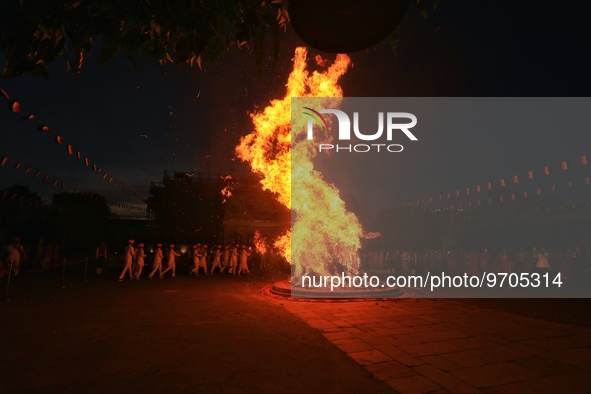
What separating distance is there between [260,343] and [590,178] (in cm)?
1873

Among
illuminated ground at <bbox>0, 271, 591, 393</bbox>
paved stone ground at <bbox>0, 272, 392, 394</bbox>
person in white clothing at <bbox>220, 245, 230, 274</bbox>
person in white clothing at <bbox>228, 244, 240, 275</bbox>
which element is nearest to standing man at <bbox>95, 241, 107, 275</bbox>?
person in white clothing at <bbox>220, 245, 230, 274</bbox>

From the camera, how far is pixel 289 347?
596 centimetres

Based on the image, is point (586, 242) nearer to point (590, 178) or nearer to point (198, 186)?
point (590, 178)

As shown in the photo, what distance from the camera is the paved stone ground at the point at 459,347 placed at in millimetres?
A: 4516

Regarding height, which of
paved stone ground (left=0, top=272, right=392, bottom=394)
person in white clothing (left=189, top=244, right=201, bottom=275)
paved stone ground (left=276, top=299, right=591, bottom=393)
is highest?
person in white clothing (left=189, top=244, right=201, bottom=275)

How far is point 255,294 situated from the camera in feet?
39.9

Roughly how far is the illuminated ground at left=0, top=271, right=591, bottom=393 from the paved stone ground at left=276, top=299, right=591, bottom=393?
0.08 feet

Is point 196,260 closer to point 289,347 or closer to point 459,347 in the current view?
point 289,347

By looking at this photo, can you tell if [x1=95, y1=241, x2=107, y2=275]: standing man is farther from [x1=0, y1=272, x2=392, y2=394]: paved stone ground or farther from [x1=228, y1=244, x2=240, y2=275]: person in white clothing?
[x1=0, y1=272, x2=392, y2=394]: paved stone ground

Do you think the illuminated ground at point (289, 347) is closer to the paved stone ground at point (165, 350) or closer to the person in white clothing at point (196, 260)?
the paved stone ground at point (165, 350)


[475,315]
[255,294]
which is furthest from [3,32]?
[255,294]

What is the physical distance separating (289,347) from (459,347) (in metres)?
2.75

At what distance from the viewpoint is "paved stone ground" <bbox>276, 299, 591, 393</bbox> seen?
4516mm

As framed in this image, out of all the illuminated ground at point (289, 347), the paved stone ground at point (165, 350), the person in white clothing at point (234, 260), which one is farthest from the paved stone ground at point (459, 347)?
the person in white clothing at point (234, 260)
